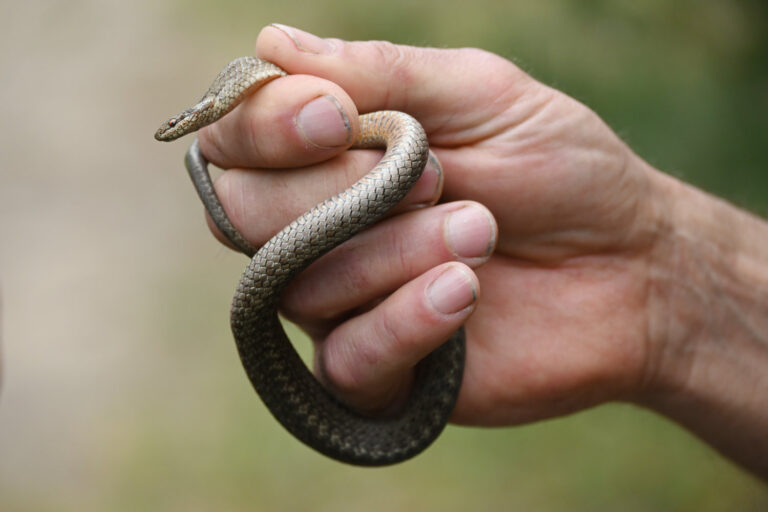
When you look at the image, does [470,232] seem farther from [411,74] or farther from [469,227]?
[411,74]

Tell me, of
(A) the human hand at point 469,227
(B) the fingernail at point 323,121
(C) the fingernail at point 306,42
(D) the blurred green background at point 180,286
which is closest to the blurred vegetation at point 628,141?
(D) the blurred green background at point 180,286

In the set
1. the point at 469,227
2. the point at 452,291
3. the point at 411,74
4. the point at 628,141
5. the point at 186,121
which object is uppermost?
the point at 186,121

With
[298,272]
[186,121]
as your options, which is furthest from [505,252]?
[186,121]

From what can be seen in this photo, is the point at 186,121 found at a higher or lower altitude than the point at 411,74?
higher

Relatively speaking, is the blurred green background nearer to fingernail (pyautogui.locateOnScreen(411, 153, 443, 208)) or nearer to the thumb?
the thumb

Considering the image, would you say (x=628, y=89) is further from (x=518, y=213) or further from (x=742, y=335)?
(x=518, y=213)

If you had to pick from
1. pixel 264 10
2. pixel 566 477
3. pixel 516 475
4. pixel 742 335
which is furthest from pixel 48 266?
pixel 742 335

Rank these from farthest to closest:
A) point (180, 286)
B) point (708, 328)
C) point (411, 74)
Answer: point (180, 286)
point (708, 328)
point (411, 74)

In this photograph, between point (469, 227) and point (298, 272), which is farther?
point (469, 227)
